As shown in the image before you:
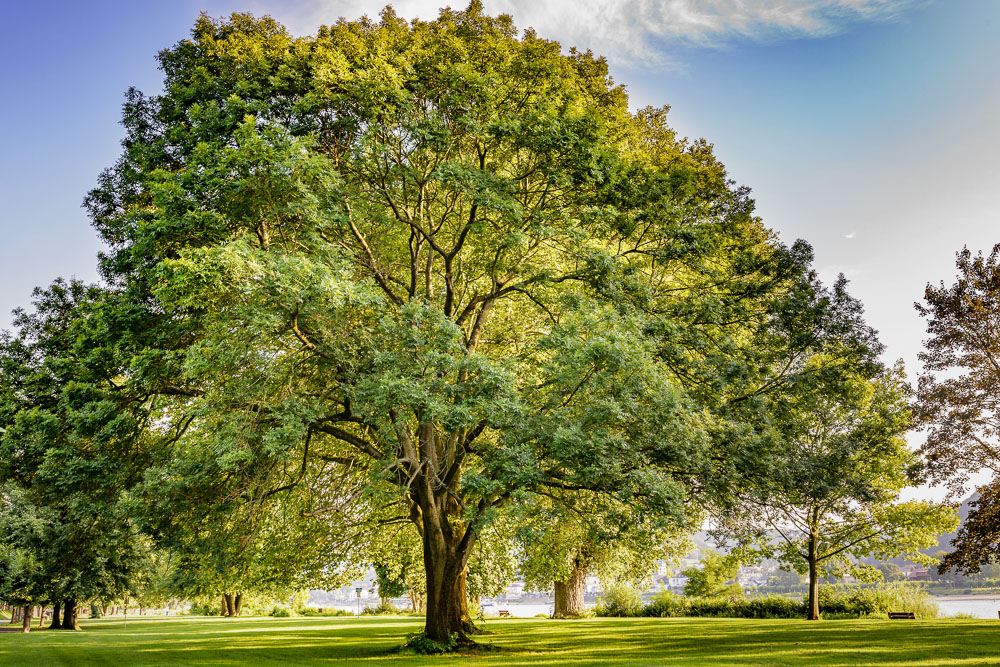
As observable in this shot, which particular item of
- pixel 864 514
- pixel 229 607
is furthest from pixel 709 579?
pixel 229 607

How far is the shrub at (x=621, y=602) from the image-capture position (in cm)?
4156

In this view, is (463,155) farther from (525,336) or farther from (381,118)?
(525,336)

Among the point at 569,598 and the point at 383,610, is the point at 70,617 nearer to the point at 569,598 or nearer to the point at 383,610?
the point at 383,610

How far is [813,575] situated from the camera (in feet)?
103

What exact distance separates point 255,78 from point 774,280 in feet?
52.1

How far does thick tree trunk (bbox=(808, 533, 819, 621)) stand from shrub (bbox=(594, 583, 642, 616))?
12298 millimetres

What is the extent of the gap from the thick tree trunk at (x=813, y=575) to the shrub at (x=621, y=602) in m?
12.3

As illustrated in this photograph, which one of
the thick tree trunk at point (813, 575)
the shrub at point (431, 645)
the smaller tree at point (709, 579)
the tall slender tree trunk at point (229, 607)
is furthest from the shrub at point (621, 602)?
the tall slender tree trunk at point (229, 607)

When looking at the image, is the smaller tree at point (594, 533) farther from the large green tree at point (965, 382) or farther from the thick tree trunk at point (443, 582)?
the large green tree at point (965, 382)

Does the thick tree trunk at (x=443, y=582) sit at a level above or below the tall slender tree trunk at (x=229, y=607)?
above

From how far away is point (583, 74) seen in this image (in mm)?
20609

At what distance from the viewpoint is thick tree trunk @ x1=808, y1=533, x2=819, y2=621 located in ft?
102

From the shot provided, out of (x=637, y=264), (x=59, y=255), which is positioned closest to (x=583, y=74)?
(x=637, y=264)

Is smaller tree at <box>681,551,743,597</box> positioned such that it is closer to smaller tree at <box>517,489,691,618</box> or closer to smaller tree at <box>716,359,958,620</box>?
smaller tree at <box>716,359,958,620</box>
